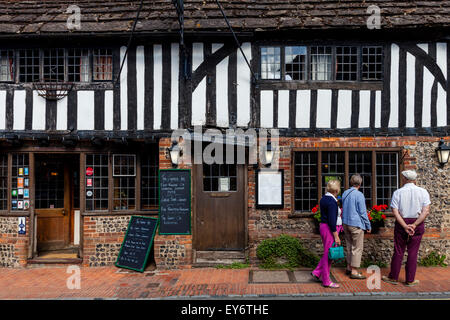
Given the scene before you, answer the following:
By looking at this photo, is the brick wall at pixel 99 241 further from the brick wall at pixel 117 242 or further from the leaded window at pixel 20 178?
the leaded window at pixel 20 178

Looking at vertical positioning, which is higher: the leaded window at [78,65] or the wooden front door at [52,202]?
the leaded window at [78,65]

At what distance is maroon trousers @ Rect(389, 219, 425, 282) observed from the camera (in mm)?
6191

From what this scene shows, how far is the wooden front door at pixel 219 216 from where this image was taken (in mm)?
7875

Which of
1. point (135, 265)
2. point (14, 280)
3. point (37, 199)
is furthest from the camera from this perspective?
point (37, 199)

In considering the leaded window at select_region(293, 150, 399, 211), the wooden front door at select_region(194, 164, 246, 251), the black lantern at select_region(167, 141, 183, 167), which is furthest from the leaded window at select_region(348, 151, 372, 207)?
the black lantern at select_region(167, 141, 183, 167)

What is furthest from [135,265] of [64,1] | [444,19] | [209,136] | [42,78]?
[444,19]

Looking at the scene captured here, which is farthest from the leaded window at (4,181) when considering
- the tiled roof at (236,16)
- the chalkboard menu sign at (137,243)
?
the chalkboard menu sign at (137,243)

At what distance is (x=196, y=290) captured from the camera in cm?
626

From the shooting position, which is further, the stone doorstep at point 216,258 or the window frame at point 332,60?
the window frame at point 332,60

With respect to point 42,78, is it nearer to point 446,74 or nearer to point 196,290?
point 196,290

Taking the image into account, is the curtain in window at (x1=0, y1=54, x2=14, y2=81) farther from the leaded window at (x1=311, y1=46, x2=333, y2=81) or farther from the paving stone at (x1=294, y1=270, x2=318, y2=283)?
the paving stone at (x1=294, y1=270, x2=318, y2=283)

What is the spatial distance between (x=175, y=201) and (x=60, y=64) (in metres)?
4.23

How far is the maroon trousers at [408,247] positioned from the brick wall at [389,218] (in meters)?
1.23
